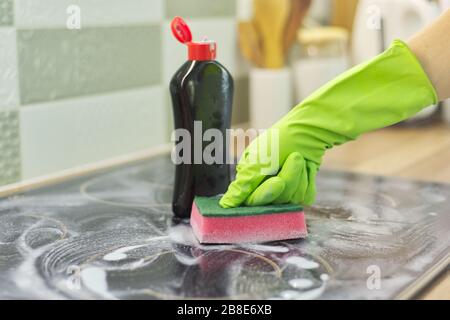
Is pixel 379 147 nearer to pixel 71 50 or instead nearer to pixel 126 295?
pixel 71 50

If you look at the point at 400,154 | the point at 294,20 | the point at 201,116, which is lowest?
the point at 400,154

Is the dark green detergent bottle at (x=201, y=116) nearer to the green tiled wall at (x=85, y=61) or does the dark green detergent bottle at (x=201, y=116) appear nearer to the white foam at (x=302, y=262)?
the white foam at (x=302, y=262)

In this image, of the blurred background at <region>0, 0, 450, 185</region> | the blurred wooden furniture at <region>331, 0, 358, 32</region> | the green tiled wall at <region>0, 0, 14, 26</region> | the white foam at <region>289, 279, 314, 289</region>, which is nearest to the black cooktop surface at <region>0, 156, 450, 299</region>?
the white foam at <region>289, 279, 314, 289</region>

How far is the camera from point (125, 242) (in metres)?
0.81

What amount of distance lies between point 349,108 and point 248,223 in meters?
0.19

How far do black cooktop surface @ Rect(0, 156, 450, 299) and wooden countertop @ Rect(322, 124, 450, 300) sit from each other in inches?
4.9

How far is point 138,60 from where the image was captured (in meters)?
1.28

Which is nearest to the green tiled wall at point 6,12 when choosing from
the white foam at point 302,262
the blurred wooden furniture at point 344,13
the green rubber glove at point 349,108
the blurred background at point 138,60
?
the blurred background at point 138,60

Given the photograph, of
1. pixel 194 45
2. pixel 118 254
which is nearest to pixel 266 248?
pixel 118 254

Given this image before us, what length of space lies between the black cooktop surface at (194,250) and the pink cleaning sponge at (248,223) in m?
0.01

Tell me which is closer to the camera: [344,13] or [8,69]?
[8,69]

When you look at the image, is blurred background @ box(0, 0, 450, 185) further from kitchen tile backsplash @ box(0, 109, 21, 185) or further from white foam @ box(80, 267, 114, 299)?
white foam @ box(80, 267, 114, 299)

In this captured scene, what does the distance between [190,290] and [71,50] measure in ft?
2.00

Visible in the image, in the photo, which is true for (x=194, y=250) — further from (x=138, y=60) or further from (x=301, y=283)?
(x=138, y=60)
